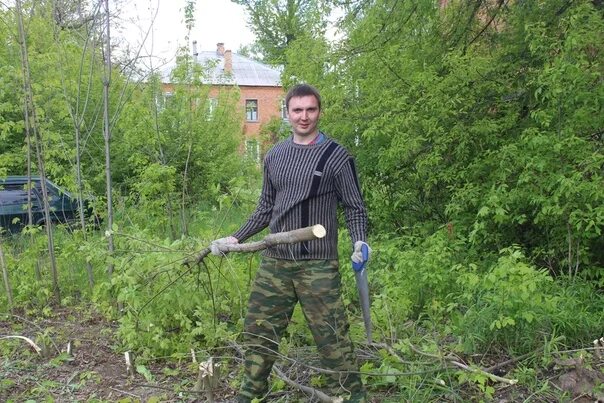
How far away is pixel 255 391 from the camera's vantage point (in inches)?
133

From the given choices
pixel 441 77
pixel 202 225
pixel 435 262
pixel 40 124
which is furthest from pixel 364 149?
pixel 40 124

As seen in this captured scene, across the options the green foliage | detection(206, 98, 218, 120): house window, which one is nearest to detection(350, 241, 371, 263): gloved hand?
the green foliage

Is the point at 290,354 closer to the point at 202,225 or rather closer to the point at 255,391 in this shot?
the point at 255,391

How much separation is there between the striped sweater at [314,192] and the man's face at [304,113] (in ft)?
0.30

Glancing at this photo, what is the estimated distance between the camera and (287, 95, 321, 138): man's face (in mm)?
3055

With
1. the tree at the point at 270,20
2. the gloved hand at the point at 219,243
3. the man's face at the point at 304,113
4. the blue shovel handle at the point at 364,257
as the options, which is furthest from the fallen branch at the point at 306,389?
the tree at the point at 270,20

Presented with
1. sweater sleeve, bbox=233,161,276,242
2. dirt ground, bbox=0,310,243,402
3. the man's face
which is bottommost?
dirt ground, bbox=0,310,243,402

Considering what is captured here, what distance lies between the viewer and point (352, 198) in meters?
3.13

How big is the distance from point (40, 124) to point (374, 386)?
399 cm

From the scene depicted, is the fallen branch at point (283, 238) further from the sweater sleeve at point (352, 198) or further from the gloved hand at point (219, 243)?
the sweater sleeve at point (352, 198)

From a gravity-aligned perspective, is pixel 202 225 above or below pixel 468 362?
above

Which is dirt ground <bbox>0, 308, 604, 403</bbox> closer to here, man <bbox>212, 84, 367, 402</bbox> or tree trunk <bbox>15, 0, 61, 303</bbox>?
man <bbox>212, 84, 367, 402</bbox>

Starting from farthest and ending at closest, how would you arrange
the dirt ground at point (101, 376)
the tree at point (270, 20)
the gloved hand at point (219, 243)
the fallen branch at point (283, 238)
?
the tree at point (270, 20) < the dirt ground at point (101, 376) < the gloved hand at point (219, 243) < the fallen branch at point (283, 238)

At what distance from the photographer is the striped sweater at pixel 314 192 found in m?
3.08
